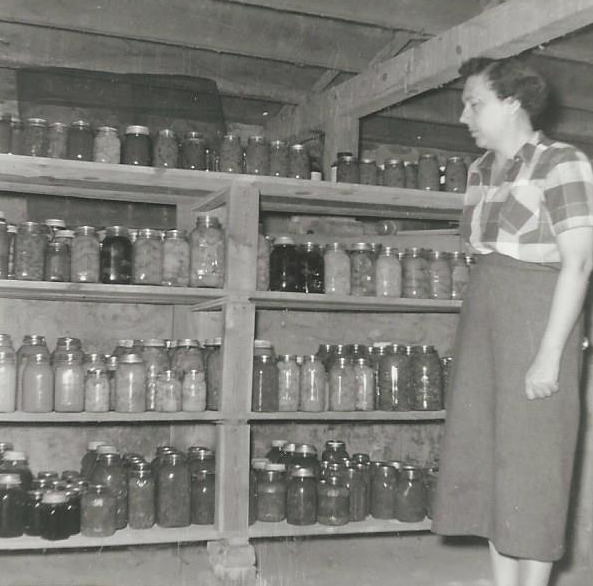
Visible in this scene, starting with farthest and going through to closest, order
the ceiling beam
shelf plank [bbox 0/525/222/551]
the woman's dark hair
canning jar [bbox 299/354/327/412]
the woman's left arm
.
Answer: canning jar [bbox 299/354/327/412]
shelf plank [bbox 0/525/222/551]
the ceiling beam
the woman's dark hair
the woman's left arm

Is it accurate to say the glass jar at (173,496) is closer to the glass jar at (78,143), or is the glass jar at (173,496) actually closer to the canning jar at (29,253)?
the canning jar at (29,253)

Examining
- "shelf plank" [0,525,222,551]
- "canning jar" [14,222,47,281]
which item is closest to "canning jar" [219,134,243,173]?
"canning jar" [14,222,47,281]

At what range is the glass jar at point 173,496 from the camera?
2521 millimetres

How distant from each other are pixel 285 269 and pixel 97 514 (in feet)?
3.19

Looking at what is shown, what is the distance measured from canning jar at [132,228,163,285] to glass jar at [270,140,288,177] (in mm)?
452

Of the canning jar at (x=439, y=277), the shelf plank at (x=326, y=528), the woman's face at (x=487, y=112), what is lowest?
the shelf plank at (x=326, y=528)

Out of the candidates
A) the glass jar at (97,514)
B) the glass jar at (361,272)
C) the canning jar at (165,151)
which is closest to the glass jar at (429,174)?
the glass jar at (361,272)

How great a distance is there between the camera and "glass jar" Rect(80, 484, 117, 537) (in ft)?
7.88

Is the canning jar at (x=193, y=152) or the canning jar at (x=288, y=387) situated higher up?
the canning jar at (x=193, y=152)

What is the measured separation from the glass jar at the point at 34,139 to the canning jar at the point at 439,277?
1.36 metres

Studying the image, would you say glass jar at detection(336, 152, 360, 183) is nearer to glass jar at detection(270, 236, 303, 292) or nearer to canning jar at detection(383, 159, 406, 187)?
canning jar at detection(383, 159, 406, 187)

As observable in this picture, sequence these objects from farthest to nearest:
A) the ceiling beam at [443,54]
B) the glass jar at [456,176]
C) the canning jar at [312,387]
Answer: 1. the glass jar at [456,176]
2. the canning jar at [312,387]
3. the ceiling beam at [443,54]

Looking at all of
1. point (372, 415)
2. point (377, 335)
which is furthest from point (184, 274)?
point (377, 335)

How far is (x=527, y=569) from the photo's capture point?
5.27 ft
